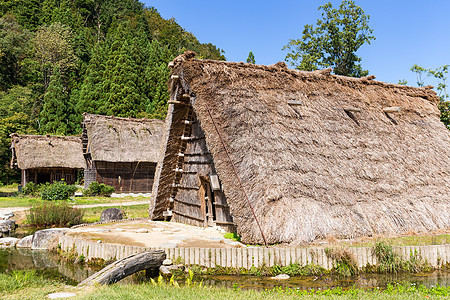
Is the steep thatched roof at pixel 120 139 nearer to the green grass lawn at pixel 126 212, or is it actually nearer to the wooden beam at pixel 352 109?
the green grass lawn at pixel 126 212

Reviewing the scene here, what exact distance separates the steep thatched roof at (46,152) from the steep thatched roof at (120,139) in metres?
3.06

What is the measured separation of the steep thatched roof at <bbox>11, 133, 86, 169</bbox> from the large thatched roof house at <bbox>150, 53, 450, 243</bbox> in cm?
1945

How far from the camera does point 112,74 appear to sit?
46.6 meters

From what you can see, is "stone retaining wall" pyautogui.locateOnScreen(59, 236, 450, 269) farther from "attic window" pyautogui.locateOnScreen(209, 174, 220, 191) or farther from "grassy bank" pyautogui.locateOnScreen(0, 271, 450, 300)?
"attic window" pyautogui.locateOnScreen(209, 174, 220, 191)

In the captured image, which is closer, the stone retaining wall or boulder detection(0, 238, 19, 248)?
the stone retaining wall

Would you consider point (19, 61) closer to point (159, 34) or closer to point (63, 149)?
point (159, 34)

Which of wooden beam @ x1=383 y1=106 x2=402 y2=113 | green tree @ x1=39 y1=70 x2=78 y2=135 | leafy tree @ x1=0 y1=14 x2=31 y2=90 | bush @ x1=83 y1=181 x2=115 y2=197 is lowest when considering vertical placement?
bush @ x1=83 y1=181 x2=115 y2=197

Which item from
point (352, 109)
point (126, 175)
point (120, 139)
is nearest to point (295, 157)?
point (352, 109)

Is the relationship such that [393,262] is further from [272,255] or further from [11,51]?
[11,51]

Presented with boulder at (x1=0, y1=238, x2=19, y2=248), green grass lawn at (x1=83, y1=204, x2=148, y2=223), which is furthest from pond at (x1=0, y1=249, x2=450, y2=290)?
green grass lawn at (x1=83, y1=204, x2=148, y2=223)

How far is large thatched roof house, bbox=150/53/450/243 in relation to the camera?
931 cm

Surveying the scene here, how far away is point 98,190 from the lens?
88.7 ft

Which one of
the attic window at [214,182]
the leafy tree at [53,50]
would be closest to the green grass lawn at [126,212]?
the attic window at [214,182]

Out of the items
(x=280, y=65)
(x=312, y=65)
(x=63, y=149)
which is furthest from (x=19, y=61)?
(x=280, y=65)
